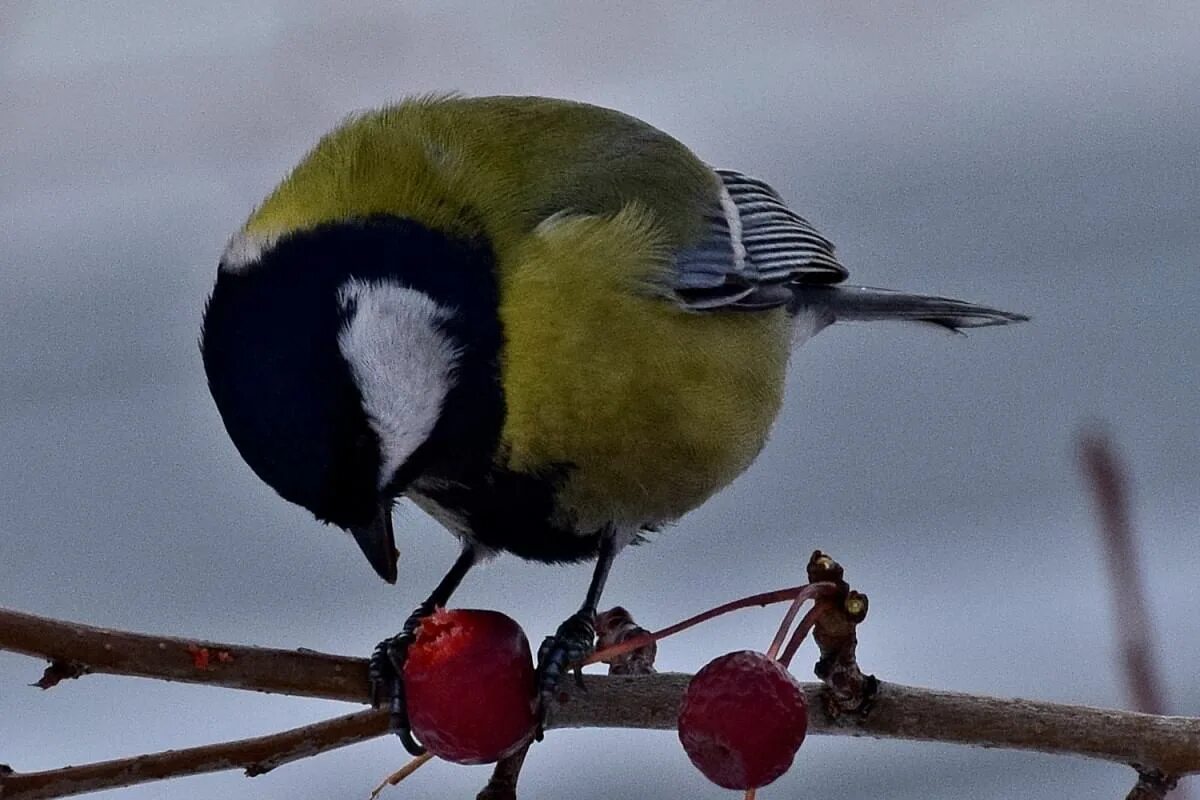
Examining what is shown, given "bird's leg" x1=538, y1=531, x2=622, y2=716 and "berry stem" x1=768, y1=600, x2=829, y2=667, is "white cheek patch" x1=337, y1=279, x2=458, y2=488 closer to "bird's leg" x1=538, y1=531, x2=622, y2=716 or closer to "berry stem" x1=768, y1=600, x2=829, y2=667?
"bird's leg" x1=538, y1=531, x2=622, y2=716

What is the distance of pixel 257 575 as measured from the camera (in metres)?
2.44

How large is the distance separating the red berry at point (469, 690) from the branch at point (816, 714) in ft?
0.11

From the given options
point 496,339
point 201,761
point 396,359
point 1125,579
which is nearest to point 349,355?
point 396,359

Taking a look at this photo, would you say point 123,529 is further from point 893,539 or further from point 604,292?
point 604,292

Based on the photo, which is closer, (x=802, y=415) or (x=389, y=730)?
(x=389, y=730)

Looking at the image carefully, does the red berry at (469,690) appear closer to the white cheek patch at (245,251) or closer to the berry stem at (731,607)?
the berry stem at (731,607)

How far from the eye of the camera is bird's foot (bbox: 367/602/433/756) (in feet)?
2.96

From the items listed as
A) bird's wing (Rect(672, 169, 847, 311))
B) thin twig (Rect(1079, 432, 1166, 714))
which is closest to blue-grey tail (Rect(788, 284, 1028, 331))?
bird's wing (Rect(672, 169, 847, 311))

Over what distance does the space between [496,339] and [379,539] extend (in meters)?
0.17

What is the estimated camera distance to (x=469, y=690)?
0.91 metres

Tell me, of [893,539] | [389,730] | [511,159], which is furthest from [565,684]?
[893,539]

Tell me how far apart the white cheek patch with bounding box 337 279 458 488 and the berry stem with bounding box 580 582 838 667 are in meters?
0.25

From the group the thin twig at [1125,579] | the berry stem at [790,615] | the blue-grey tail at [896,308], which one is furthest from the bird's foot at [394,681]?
the blue-grey tail at [896,308]

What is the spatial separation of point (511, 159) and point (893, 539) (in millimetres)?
1244
